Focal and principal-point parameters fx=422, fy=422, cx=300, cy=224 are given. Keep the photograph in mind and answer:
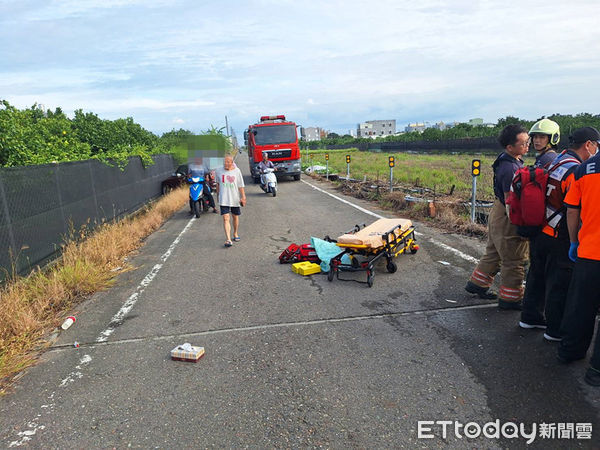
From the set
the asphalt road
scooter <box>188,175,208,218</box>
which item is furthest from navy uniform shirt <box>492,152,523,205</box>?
scooter <box>188,175,208,218</box>

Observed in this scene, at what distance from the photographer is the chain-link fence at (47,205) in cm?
655

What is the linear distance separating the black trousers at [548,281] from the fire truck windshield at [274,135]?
19635 mm

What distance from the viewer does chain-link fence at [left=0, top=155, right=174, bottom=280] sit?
6.55 meters

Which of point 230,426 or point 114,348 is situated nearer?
point 230,426

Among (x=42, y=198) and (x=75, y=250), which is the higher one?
(x=42, y=198)

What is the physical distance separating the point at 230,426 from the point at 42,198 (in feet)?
21.7

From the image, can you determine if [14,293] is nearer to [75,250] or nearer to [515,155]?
[75,250]

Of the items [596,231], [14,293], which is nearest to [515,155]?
[596,231]

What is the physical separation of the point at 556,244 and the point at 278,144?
1980 centimetres

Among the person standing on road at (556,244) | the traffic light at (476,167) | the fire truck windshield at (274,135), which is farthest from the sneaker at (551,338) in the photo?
the fire truck windshield at (274,135)

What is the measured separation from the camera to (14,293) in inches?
212

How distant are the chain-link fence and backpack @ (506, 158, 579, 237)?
673cm

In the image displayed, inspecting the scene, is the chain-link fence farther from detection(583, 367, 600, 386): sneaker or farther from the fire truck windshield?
the fire truck windshield

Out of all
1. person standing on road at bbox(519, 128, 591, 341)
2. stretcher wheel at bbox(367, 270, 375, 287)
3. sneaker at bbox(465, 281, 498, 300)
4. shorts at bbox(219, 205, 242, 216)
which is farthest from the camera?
shorts at bbox(219, 205, 242, 216)
